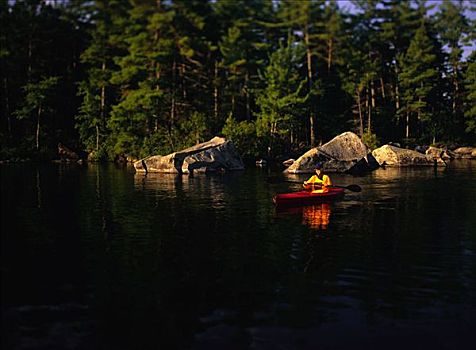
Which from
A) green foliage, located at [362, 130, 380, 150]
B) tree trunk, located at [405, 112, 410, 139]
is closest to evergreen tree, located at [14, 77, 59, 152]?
green foliage, located at [362, 130, 380, 150]

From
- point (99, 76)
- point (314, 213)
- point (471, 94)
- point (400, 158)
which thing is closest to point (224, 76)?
point (99, 76)

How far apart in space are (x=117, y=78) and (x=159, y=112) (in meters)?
5.04

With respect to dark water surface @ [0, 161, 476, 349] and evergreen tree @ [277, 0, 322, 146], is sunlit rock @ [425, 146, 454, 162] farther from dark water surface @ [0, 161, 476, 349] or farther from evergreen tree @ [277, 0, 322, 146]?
dark water surface @ [0, 161, 476, 349]

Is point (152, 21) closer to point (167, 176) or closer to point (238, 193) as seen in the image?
point (167, 176)

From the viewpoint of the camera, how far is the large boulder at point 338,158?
35562mm

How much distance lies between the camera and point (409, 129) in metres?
56.9

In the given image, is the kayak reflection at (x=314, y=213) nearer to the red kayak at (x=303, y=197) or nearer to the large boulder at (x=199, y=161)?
the red kayak at (x=303, y=197)

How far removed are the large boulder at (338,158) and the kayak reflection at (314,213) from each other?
53.6 feet

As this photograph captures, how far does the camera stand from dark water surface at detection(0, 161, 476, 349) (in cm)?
705

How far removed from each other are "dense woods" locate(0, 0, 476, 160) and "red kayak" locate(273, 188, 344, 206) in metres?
26.1

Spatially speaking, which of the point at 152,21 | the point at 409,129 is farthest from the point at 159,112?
the point at 409,129

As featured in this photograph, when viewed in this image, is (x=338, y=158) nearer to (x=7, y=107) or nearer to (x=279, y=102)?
(x=279, y=102)

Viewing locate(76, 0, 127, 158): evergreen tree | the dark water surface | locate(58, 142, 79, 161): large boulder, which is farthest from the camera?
locate(58, 142, 79, 161): large boulder

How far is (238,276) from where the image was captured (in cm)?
970
